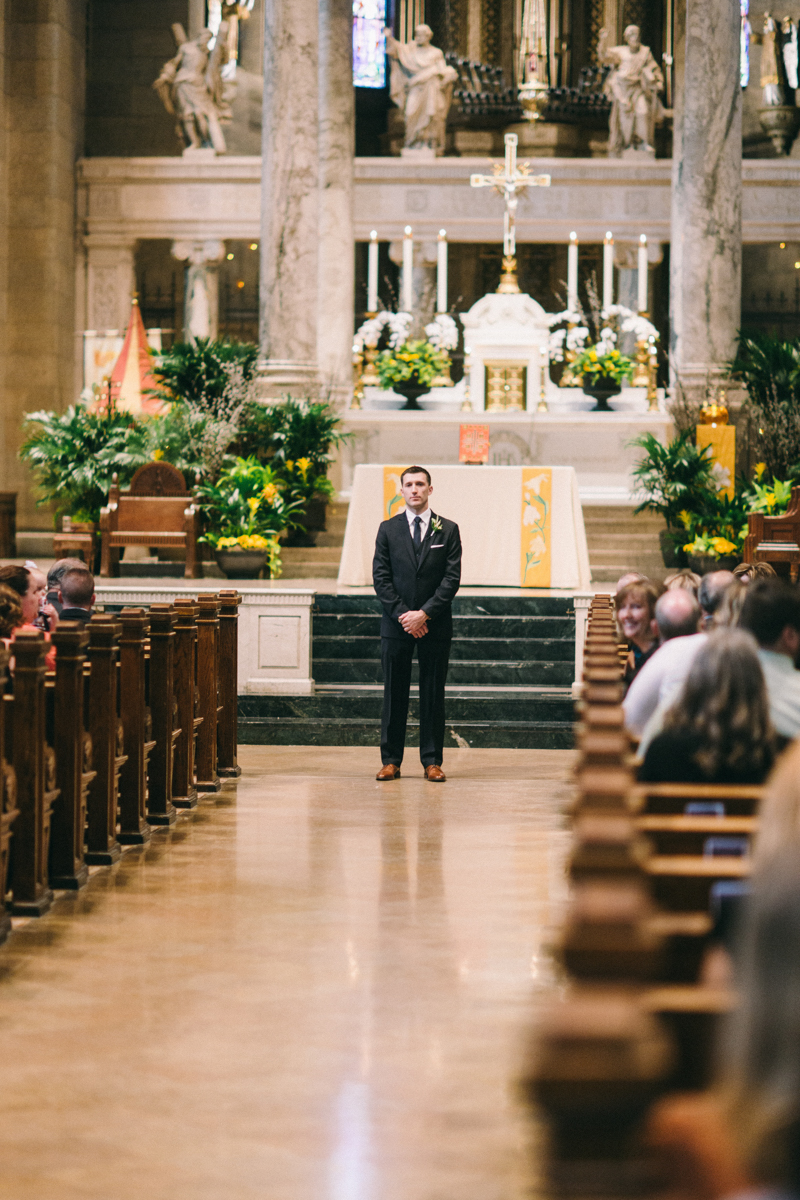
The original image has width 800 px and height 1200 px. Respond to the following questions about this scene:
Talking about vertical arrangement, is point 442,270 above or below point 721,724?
above

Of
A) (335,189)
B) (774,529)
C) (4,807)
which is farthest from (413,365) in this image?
(4,807)

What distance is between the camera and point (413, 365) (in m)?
14.7

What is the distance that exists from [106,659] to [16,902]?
113 cm

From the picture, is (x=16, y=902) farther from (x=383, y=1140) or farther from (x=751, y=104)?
(x=751, y=104)

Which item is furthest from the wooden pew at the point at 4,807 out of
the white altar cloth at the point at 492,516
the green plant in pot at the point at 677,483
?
the green plant in pot at the point at 677,483

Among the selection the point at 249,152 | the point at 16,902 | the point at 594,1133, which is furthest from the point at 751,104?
the point at 594,1133

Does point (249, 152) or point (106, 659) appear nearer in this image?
point (106, 659)

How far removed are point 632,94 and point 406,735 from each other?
42.5ft

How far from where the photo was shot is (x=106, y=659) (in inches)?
233

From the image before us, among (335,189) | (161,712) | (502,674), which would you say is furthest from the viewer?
(335,189)

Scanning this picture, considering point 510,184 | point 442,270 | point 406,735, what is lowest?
point 406,735

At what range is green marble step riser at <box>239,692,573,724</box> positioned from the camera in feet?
31.2

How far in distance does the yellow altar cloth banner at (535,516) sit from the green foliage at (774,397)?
9.70 feet

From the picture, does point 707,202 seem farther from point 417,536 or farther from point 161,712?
point 161,712
